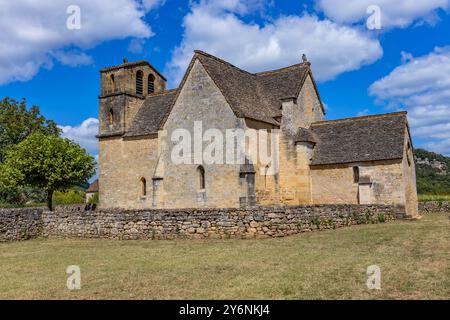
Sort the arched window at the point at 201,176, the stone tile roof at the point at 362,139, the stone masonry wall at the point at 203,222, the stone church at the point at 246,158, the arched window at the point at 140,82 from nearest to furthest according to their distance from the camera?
1. the stone masonry wall at the point at 203,222
2. the stone church at the point at 246,158
3. the arched window at the point at 201,176
4. the stone tile roof at the point at 362,139
5. the arched window at the point at 140,82

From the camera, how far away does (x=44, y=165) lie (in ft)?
115

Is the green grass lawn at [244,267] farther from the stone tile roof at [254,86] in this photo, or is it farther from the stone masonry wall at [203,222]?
the stone tile roof at [254,86]

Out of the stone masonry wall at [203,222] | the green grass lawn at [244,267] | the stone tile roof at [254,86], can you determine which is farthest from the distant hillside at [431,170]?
the green grass lawn at [244,267]

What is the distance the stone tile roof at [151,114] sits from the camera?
3175cm

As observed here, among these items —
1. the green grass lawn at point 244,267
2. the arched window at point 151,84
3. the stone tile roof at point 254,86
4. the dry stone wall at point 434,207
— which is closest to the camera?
the green grass lawn at point 244,267

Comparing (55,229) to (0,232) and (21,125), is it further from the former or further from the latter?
(21,125)

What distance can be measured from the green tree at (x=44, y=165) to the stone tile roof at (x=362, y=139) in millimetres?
20515

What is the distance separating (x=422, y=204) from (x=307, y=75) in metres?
14.5

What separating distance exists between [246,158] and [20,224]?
12.5 meters

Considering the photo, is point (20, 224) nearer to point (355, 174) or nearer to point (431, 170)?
point (355, 174)

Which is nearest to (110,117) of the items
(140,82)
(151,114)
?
(151,114)
